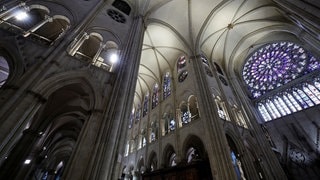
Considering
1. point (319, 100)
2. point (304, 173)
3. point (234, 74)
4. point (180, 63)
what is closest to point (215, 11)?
point (180, 63)

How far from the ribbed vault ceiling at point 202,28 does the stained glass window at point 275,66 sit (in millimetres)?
1706

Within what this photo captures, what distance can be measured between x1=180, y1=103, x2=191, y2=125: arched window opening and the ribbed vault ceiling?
5.07 meters

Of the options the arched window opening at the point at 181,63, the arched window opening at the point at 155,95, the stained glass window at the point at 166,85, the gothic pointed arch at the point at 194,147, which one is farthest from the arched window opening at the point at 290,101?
the arched window opening at the point at 155,95

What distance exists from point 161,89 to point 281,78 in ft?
42.0

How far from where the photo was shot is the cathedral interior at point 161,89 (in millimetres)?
5125

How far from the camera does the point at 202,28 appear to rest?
15023mm

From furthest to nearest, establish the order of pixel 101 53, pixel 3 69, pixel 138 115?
pixel 138 115 → pixel 101 53 → pixel 3 69

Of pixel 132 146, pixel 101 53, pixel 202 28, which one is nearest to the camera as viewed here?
pixel 101 53

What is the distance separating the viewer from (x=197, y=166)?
8961mm

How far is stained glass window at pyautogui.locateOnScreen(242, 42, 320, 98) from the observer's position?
14.8 meters

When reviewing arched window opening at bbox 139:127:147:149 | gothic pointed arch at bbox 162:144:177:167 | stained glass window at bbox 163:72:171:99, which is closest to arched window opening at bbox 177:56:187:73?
stained glass window at bbox 163:72:171:99

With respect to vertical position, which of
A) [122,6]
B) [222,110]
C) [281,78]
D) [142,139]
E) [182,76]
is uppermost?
[122,6]

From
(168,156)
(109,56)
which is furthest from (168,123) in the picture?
(109,56)

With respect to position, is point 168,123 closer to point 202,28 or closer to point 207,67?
point 207,67
